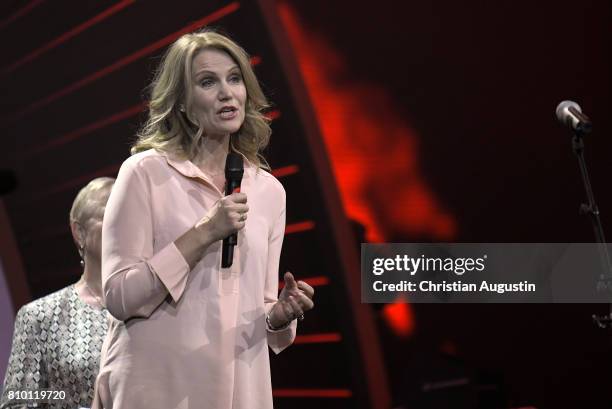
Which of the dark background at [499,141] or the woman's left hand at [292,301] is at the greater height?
the dark background at [499,141]

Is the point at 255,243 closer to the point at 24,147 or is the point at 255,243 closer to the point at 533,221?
the point at 533,221

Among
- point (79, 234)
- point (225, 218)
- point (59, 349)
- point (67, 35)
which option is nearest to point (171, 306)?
point (225, 218)

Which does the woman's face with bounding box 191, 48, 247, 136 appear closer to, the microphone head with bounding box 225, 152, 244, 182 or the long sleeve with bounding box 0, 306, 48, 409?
the microphone head with bounding box 225, 152, 244, 182

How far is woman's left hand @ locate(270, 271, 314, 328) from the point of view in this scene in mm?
1858

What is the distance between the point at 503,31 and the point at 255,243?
193 cm

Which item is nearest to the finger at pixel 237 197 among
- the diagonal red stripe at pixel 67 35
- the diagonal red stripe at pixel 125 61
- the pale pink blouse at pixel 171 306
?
the pale pink blouse at pixel 171 306

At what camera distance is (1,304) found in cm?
375

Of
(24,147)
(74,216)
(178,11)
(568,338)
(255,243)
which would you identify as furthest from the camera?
(24,147)

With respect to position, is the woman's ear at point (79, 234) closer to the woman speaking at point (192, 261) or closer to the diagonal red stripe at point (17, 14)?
the woman speaking at point (192, 261)

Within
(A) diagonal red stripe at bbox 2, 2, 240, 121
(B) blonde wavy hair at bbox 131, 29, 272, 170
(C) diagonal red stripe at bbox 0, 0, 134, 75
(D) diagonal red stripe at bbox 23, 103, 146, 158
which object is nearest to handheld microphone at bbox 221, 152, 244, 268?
(B) blonde wavy hair at bbox 131, 29, 272, 170

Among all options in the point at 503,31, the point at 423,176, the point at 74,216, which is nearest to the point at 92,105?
the point at 74,216

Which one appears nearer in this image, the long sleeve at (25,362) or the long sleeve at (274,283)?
the long sleeve at (274,283)

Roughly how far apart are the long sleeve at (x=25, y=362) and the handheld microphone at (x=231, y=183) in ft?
3.85

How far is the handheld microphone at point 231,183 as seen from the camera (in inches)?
69.1
